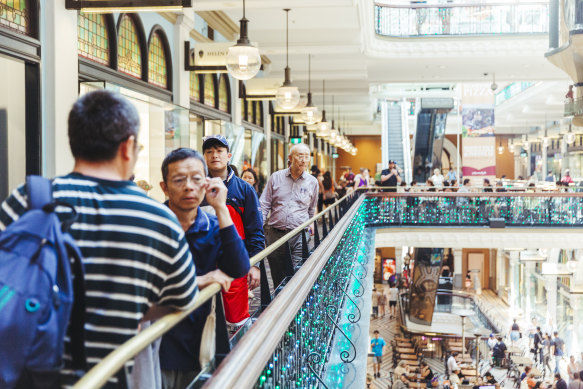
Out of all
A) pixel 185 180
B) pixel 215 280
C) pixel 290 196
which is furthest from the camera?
pixel 290 196

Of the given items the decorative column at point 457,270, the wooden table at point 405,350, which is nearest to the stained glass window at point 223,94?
the wooden table at point 405,350

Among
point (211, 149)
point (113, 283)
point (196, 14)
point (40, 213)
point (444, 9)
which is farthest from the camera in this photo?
point (444, 9)

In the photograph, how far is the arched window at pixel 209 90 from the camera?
1148 cm

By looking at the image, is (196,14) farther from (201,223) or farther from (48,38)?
(201,223)

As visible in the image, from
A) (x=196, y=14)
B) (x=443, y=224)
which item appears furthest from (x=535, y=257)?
(x=196, y=14)

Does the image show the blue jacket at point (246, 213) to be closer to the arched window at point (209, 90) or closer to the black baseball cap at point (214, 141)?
the black baseball cap at point (214, 141)

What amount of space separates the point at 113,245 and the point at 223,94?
11.6 metres

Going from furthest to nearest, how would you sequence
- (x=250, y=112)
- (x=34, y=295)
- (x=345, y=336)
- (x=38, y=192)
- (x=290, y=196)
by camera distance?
(x=250, y=112)
(x=290, y=196)
(x=345, y=336)
(x=38, y=192)
(x=34, y=295)

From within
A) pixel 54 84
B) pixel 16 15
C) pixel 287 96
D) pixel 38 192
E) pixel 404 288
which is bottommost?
pixel 404 288

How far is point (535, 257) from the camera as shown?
852 inches

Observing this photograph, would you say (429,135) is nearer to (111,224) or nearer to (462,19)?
(462,19)

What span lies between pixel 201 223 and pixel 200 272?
6.9 inches

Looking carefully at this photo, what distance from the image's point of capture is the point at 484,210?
52.5ft

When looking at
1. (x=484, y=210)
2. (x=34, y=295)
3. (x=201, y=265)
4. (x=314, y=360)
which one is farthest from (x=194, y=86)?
(x=34, y=295)
